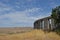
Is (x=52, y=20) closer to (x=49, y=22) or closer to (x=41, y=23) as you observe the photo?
(x=49, y=22)

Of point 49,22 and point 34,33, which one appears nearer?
point 34,33

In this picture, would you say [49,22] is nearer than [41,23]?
Yes

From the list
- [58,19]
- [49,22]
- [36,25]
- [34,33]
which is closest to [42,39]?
[34,33]

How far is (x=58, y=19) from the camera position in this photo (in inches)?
1800

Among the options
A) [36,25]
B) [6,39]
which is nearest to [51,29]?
[36,25]

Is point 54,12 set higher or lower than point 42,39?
higher

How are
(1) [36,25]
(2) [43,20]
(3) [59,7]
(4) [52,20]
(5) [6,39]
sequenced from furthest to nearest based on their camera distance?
(1) [36,25], (2) [43,20], (4) [52,20], (3) [59,7], (5) [6,39]

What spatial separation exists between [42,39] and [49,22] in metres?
14.3

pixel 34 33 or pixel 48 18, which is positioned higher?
pixel 48 18

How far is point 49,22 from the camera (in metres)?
50.3

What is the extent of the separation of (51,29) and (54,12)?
5.48 meters

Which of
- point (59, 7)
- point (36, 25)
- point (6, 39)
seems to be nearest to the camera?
point (6, 39)

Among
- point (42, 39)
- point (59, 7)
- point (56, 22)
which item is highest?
point (59, 7)

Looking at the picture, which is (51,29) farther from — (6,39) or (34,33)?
(6,39)
